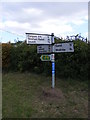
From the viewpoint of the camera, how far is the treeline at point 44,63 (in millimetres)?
7633

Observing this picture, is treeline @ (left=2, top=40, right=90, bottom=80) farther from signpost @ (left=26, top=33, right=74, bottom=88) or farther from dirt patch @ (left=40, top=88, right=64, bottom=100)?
dirt patch @ (left=40, top=88, right=64, bottom=100)

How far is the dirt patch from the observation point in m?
5.98

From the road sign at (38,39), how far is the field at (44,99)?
177cm

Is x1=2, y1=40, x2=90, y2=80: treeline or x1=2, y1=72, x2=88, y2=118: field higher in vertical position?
x1=2, y1=40, x2=90, y2=80: treeline

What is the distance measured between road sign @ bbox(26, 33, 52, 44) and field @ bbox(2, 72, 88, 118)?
1768 mm

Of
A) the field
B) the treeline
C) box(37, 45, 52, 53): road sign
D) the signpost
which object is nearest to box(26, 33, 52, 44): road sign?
the signpost

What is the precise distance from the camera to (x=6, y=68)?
10758mm

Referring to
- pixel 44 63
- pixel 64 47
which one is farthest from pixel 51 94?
pixel 44 63

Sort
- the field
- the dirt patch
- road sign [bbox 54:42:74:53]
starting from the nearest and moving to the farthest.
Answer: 1. the field
2. the dirt patch
3. road sign [bbox 54:42:74:53]

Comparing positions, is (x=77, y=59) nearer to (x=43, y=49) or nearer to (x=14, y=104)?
(x=43, y=49)

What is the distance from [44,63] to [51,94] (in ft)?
8.81

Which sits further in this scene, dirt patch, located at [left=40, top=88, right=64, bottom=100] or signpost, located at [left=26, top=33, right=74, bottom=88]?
signpost, located at [left=26, top=33, right=74, bottom=88]

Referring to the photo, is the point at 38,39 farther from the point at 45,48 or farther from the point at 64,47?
the point at 64,47

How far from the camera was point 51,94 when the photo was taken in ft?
20.1
